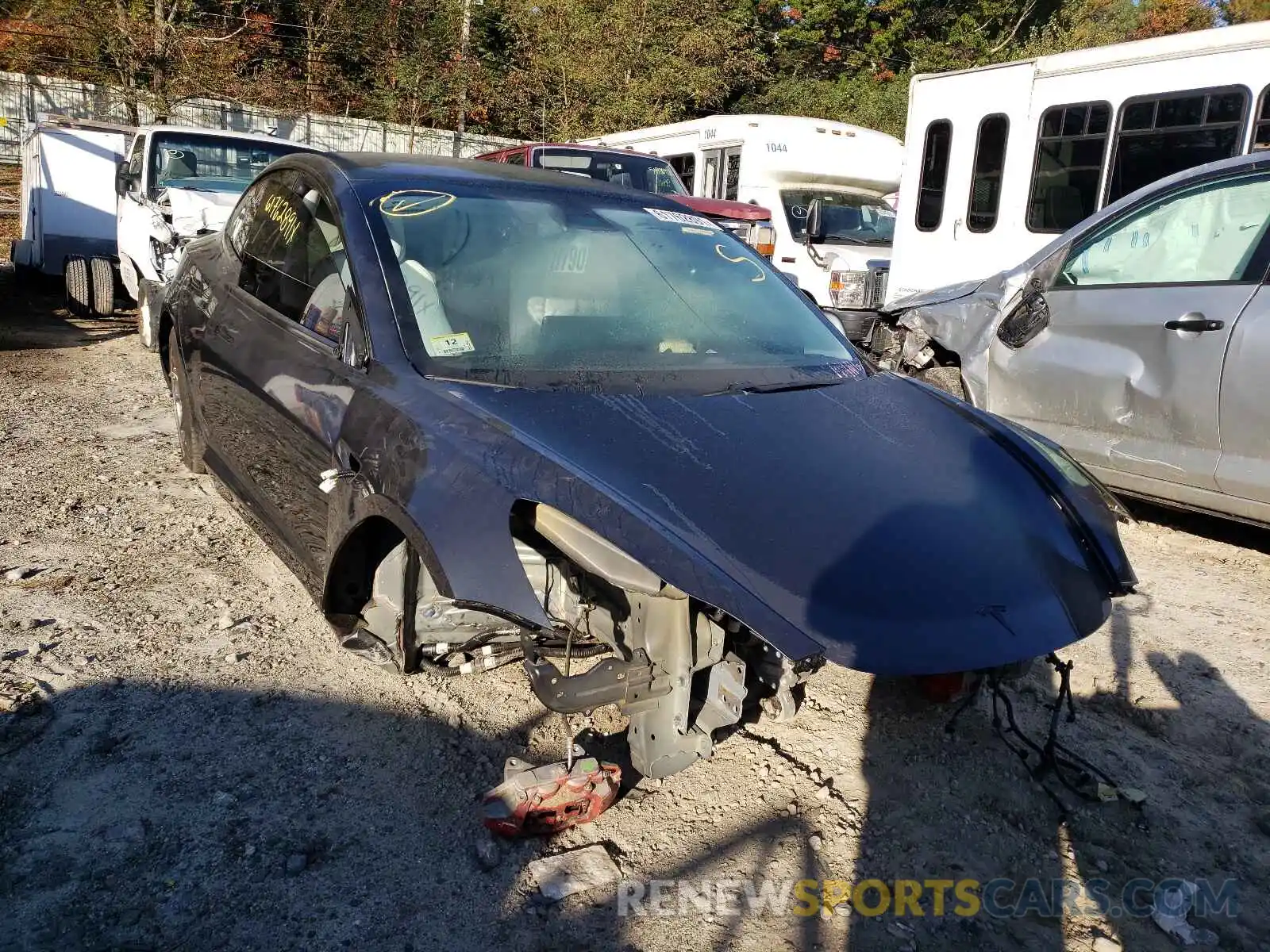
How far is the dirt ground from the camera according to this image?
90.0 inches

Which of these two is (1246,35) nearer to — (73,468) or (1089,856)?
(1089,856)

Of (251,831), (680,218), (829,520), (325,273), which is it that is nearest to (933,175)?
(680,218)

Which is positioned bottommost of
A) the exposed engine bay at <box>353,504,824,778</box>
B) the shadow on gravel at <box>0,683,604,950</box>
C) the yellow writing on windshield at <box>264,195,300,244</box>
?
the shadow on gravel at <box>0,683,604,950</box>

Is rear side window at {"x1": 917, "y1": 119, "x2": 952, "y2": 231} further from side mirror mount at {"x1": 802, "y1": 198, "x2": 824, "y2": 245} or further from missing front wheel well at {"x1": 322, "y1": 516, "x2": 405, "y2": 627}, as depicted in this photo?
missing front wheel well at {"x1": 322, "y1": 516, "x2": 405, "y2": 627}

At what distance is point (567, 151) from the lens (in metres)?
10.7

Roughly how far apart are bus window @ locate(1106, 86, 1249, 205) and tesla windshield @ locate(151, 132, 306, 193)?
22.9 ft

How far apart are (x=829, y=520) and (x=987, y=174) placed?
7.66 meters

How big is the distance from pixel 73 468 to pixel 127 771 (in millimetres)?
3102

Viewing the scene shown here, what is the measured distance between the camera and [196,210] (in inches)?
308

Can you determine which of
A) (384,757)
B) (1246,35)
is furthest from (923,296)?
(384,757)

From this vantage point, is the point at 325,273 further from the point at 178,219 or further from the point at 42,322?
the point at 42,322

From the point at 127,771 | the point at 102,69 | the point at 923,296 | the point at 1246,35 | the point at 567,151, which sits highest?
the point at 102,69

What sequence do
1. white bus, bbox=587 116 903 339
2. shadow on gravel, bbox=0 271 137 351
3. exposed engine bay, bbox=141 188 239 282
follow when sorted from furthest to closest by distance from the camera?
1. white bus, bbox=587 116 903 339
2. shadow on gravel, bbox=0 271 137 351
3. exposed engine bay, bbox=141 188 239 282

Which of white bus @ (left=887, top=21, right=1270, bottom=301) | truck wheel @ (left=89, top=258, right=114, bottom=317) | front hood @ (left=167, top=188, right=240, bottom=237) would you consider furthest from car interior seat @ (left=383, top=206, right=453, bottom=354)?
truck wheel @ (left=89, top=258, right=114, bottom=317)
